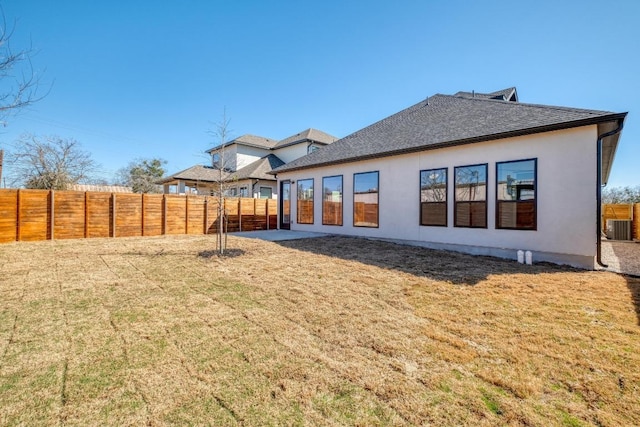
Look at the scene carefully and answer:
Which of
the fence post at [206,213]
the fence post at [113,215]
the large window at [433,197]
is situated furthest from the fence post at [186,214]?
the large window at [433,197]

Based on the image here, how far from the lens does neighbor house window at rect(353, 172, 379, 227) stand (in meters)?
10.4

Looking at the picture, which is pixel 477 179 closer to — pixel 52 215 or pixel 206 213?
pixel 206 213

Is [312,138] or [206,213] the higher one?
[312,138]

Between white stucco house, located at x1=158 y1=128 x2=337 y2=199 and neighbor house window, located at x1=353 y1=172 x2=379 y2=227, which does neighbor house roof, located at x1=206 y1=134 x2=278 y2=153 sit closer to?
white stucco house, located at x1=158 y1=128 x2=337 y2=199

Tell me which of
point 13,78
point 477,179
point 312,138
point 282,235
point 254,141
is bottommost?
point 282,235

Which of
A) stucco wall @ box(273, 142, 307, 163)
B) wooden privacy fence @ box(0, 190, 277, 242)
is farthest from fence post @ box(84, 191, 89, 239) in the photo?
stucco wall @ box(273, 142, 307, 163)

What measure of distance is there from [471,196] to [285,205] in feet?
29.5

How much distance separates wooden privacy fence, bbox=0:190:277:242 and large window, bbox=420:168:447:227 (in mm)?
9216

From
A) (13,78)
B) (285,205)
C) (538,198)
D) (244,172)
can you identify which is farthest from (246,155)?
(538,198)

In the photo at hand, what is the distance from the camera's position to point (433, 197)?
891 cm

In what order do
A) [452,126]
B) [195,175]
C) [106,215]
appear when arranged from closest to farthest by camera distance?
[452,126] < [106,215] < [195,175]

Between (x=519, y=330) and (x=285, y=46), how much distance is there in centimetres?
1254

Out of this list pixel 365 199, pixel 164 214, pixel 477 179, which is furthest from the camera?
pixel 164 214

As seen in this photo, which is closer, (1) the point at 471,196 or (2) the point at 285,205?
(1) the point at 471,196
